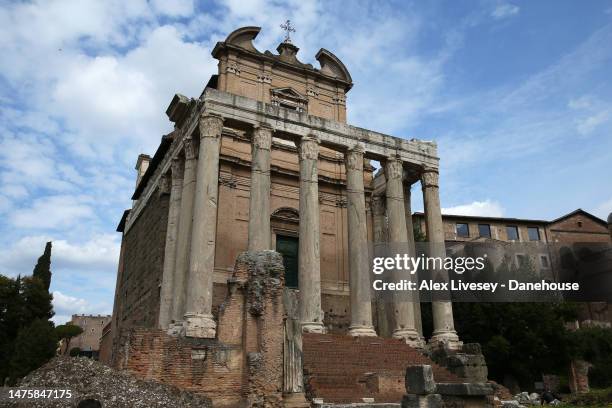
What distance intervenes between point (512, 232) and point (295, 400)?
120ft

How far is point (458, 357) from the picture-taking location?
1641 centimetres

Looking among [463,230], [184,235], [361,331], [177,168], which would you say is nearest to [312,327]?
[361,331]

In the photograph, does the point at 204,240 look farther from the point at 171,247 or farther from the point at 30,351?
the point at 30,351

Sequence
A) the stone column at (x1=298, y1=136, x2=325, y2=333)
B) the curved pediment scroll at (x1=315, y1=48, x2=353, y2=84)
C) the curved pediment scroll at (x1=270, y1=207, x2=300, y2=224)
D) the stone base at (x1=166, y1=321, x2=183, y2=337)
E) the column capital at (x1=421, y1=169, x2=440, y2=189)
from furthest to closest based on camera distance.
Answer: the curved pediment scroll at (x1=315, y1=48, x2=353, y2=84)
the curved pediment scroll at (x1=270, y1=207, x2=300, y2=224)
the column capital at (x1=421, y1=169, x2=440, y2=189)
the stone column at (x1=298, y1=136, x2=325, y2=333)
the stone base at (x1=166, y1=321, x2=183, y2=337)

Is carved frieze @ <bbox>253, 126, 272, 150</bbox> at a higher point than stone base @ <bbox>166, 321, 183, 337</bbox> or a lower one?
higher

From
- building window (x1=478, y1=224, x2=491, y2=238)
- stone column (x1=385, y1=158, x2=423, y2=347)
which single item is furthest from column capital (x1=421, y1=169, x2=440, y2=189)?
building window (x1=478, y1=224, x2=491, y2=238)

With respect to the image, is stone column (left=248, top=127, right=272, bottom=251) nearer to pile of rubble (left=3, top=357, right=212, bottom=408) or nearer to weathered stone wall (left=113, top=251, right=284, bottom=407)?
weathered stone wall (left=113, top=251, right=284, bottom=407)

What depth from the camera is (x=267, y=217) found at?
691 inches

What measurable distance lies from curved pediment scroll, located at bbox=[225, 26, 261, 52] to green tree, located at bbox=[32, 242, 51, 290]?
23.8m

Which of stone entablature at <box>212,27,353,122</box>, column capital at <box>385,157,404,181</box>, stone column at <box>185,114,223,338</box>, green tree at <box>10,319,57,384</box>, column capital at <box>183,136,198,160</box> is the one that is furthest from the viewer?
green tree at <box>10,319,57,384</box>

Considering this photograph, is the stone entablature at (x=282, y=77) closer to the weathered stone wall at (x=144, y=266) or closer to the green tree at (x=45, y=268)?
the weathered stone wall at (x=144, y=266)

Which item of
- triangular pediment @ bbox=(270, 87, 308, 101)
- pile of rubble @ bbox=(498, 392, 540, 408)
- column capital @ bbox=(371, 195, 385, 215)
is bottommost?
pile of rubble @ bbox=(498, 392, 540, 408)

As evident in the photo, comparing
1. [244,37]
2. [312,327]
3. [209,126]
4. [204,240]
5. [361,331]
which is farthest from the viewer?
[244,37]

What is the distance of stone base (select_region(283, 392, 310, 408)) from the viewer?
10.4 m
